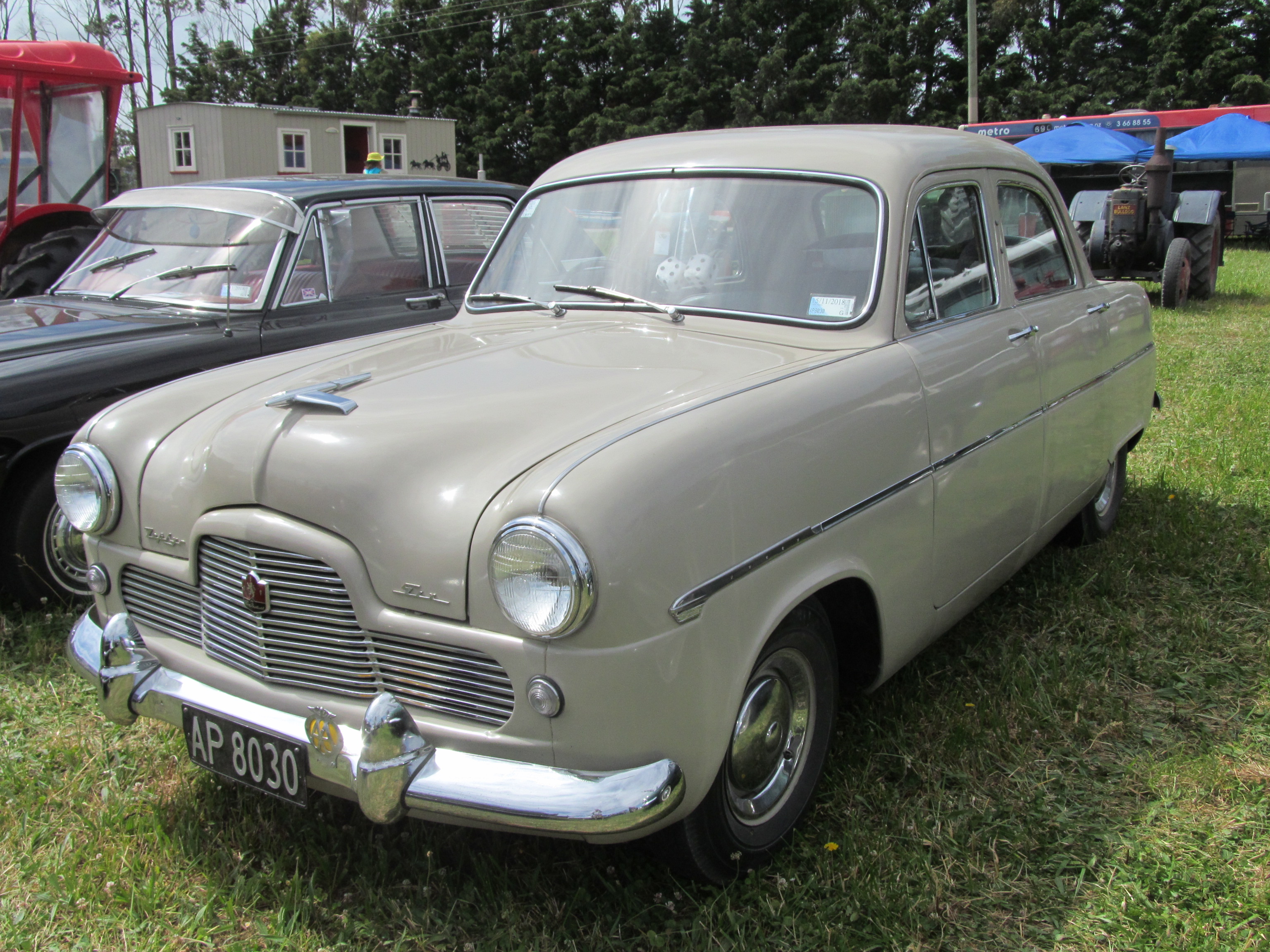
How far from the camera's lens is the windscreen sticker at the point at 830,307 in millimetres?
2797

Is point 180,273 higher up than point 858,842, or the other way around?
Answer: point 180,273

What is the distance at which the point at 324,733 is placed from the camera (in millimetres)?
2062

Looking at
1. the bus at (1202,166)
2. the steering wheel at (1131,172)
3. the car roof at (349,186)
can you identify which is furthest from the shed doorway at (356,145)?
the car roof at (349,186)

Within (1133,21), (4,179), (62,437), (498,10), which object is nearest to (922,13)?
(1133,21)

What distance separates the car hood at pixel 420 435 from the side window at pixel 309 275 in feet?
5.81

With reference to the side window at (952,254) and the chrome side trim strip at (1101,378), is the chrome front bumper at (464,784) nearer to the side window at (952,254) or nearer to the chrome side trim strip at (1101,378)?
the side window at (952,254)

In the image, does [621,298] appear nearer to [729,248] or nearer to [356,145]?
[729,248]

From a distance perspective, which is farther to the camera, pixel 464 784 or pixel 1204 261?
pixel 1204 261

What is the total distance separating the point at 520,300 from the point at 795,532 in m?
1.48

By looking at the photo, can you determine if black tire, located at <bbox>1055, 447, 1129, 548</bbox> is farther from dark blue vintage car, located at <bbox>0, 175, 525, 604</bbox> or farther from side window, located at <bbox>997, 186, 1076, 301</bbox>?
dark blue vintage car, located at <bbox>0, 175, 525, 604</bbox>

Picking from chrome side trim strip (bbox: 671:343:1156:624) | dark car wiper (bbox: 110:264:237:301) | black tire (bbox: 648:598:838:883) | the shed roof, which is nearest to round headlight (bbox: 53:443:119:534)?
chrome side trim strip (bbox: 671:343:1156:624)

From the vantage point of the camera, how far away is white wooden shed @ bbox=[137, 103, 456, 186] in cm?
2494

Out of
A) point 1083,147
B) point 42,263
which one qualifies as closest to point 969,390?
point 42,263

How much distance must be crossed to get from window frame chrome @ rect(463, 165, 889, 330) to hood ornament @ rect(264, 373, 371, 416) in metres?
0.91
